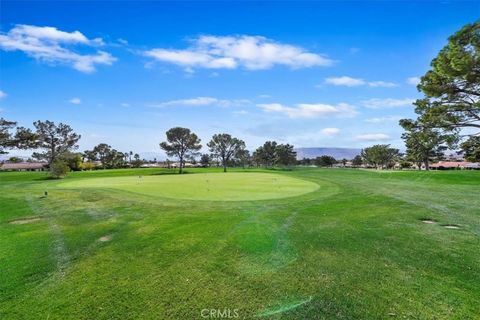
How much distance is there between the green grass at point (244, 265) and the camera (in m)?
3.99

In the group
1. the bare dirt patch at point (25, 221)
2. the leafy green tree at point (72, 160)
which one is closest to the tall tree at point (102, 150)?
the leafy green tree at point (72, 160)

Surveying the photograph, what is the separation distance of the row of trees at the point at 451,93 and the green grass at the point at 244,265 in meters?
7.80

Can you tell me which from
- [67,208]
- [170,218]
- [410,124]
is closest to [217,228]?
[170,218]

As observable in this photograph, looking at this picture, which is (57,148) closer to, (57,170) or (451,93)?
(57,170)

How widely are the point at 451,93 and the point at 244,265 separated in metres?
17.4

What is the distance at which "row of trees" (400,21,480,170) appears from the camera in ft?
43.8

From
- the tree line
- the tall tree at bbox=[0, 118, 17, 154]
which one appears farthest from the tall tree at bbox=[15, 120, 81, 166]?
the tall tree at bbox=[0, 118, 17, 154]

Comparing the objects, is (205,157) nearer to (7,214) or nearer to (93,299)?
(7,214)

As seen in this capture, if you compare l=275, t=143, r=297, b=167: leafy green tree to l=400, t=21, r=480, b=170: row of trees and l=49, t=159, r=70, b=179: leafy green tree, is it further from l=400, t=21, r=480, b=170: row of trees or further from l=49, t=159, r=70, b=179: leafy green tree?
l=400, t=21, r=480, b=170: row of trees

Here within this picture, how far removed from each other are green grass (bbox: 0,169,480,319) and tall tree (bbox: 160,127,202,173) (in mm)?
52162

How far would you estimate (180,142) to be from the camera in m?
62.6

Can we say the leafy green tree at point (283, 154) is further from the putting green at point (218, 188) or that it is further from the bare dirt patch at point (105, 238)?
the bare dirt patch at point (105, 238)

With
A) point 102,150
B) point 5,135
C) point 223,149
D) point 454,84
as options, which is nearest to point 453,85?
point 454,84

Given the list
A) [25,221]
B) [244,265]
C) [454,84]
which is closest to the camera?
[244,265]
